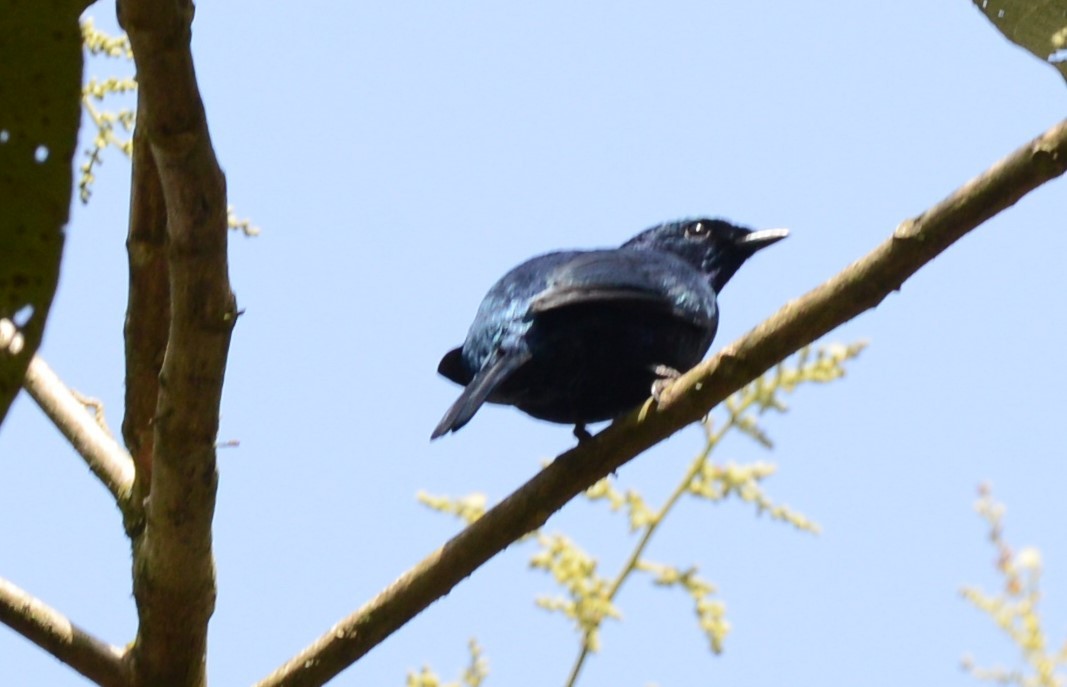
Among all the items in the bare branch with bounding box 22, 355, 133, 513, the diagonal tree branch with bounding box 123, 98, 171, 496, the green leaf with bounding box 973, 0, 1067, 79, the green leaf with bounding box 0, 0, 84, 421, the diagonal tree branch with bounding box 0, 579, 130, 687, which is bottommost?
the diagonal tree branch with bounding box 0, 579, 130, 687

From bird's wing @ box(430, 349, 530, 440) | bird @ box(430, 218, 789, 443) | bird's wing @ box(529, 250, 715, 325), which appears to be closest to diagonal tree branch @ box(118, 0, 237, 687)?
bird's wing @ box(430, 349, 530, 440)

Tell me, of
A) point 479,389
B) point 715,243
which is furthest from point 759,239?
point 479,389

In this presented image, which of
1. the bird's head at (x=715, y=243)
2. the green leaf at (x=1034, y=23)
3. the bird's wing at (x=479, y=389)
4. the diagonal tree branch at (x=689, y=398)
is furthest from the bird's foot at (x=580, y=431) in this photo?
the green leaf at (x=1034, y=23)

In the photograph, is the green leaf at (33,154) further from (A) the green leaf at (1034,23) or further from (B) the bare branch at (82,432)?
(B) the bare branch at (82,432)

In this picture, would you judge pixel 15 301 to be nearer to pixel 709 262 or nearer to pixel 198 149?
pixel 198 149

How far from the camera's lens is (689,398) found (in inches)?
102

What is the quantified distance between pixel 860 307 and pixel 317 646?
1206mm

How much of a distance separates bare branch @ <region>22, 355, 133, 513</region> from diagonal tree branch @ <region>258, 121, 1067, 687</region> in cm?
71

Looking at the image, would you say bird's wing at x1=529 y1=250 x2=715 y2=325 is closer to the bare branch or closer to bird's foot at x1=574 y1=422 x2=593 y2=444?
bird's foot at x1=574 y1=422 x2=593 y2=444

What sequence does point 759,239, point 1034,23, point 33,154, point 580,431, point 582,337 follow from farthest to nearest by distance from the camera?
point 759,239 → point 580,431 → point 582,337 → point 1034,23 → point 33,154

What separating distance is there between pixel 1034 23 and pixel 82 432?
232 cm

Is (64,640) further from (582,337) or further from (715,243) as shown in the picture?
(715,243)

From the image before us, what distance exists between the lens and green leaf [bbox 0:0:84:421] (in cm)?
106

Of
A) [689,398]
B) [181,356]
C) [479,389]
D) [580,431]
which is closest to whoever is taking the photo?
[181,356]
